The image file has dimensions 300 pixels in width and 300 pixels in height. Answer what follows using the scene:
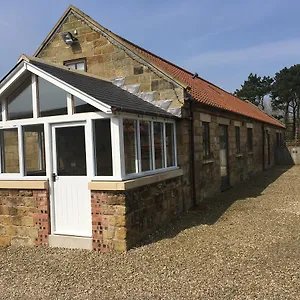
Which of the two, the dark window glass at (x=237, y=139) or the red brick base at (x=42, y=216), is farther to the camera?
the dark window glass at (x=237, y=139)

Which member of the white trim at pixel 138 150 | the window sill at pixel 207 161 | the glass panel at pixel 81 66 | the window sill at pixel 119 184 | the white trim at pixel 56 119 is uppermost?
the glass panel at pixel 81 66

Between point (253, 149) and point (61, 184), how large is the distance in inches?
527

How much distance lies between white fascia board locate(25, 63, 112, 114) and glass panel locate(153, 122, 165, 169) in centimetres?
191

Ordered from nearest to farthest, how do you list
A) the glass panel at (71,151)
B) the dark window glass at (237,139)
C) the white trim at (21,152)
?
the glass panel at (71,151) → the white trim at (21,152) → the dark window glass at (237,139)

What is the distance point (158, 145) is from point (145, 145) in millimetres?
652

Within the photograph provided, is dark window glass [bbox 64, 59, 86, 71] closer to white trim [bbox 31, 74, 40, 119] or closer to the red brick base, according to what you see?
white trim [bbox 31, 74, 40, 119]

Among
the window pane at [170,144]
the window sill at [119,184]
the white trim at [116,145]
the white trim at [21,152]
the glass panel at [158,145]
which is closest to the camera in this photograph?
the window sill at [119,184]

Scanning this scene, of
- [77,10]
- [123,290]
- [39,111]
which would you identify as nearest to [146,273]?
[123,290]

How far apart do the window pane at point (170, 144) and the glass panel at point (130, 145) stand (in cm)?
174

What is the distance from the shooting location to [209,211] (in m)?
9.19

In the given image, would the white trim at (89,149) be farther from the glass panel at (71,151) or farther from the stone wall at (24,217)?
the stone wall at (24,217)

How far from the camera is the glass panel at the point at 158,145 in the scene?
784cm

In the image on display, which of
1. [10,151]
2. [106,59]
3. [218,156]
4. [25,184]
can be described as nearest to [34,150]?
[10,151]

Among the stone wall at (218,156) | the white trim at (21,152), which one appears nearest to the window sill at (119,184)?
the white trim at (21,152)
